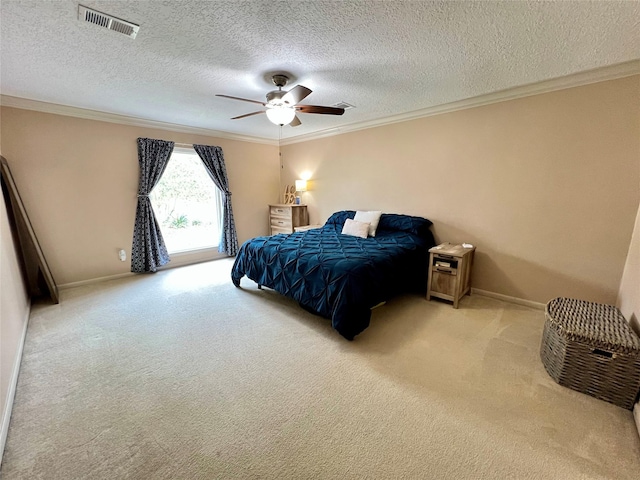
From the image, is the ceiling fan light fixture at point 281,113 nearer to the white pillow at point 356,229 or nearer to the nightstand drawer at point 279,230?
the white pillow at point 356,229

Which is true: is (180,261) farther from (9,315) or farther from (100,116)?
(9,315)

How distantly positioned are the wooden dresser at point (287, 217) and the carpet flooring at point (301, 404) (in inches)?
108

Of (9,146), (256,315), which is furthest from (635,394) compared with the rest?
(9,146)

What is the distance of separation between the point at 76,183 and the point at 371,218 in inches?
161

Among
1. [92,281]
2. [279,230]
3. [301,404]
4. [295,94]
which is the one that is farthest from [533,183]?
[92,281]

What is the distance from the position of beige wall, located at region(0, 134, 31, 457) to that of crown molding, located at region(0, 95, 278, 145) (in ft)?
4.20

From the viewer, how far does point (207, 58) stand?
2.19m

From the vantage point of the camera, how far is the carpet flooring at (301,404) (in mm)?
1343

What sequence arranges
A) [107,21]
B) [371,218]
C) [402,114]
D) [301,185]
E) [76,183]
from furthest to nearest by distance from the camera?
[301,185] < [371,218] < [402,114] < [76,183] < [107,21]

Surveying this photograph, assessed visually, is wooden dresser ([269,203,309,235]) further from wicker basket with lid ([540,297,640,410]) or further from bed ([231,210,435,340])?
wicker basket with lid ([540,297,640,410])

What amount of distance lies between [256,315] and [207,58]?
7.97 feet

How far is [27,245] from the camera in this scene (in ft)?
10.6

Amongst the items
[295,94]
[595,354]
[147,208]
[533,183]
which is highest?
[295,94]

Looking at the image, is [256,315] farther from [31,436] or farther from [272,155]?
[272,155]
